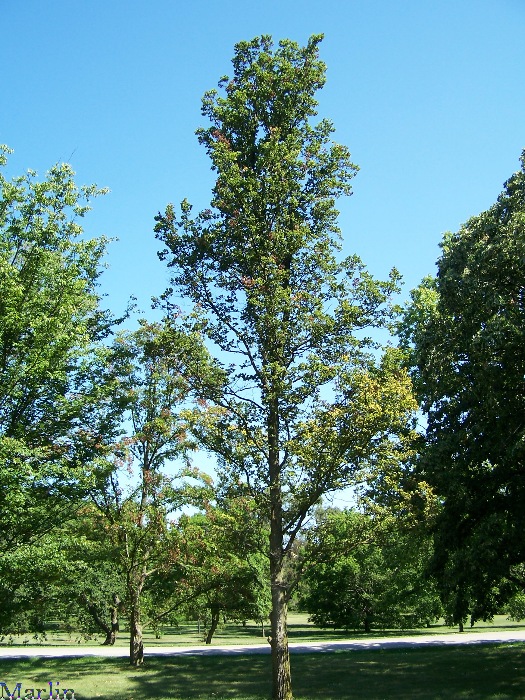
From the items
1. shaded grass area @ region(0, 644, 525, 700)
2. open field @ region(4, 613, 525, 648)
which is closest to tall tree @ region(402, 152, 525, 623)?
shaded grass area @ region(0, 644, 525, 700)

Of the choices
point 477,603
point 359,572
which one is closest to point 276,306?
point 477,603

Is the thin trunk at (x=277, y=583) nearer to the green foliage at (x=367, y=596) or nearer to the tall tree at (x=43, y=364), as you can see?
the tall tree at (x=43, y=364)

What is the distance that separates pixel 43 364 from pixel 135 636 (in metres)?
13.6

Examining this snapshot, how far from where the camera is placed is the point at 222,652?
2494 cm

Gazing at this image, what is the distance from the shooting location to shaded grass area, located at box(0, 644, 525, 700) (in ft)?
48.0

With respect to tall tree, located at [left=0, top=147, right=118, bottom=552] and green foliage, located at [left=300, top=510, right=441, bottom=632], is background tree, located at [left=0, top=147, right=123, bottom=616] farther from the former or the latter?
green foliage, located at [left=300, top=510, right=441, bottom=632]

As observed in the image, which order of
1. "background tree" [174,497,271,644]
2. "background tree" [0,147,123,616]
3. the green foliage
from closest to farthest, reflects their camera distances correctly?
"background tree" [0,147,123,616], "background tree" [174,497,271,644], the green foliage

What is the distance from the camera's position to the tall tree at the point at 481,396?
1449 cm

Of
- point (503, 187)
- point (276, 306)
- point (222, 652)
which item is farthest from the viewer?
point (222, 652)

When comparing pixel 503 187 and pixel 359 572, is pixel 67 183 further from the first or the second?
pixel 359 572

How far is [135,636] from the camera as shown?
20938mm

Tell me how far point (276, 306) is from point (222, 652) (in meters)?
18.6

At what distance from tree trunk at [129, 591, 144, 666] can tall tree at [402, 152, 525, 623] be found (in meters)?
11.0

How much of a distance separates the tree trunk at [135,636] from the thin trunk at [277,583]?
9608 mm
